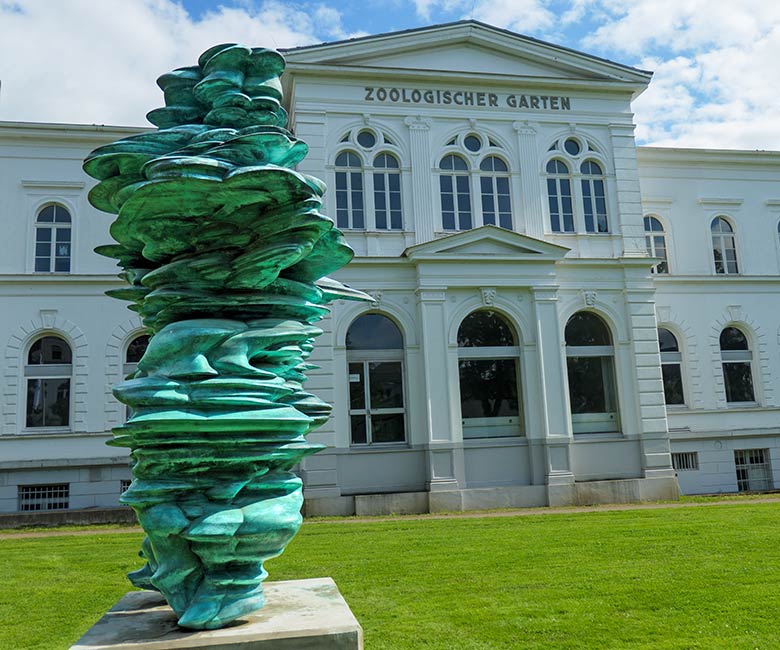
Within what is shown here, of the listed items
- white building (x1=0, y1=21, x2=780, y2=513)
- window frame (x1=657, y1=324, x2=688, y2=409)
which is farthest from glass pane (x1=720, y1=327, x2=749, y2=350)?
white building (x1=0, y1=21, x2=780, y2=513)

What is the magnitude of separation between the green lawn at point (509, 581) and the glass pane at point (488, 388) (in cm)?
540

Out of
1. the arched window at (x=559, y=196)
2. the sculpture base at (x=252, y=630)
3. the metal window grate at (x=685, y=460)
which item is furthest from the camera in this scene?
the metal window grate at (x=685, y=460)

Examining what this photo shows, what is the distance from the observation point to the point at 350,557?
12.0m

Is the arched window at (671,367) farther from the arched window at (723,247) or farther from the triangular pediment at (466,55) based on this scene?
the triangular pediment at (466,55)

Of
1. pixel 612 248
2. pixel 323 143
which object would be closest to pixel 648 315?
pixel 612 248

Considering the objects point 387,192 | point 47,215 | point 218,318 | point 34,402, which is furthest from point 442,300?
point 218,318

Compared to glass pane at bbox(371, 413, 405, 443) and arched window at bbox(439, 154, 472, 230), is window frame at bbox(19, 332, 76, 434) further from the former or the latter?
arched window at bbox(439, 154, 472, 230)

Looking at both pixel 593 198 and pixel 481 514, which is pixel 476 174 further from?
pixel 481 514

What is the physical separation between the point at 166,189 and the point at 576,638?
5386mm

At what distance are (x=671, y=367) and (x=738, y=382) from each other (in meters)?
2.54

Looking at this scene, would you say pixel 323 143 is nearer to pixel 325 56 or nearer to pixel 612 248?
pixel 325 56

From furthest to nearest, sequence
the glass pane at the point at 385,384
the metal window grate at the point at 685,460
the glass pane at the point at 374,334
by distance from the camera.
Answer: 1. the metal window grate at the point at 685,460
2. the glass pane at the point at 374,334
3. the glass pane at the point at 385,384

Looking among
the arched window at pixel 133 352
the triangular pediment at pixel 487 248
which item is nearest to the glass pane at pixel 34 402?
the arched window at pixel 133 352

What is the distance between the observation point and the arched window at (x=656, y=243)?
1021 inches
